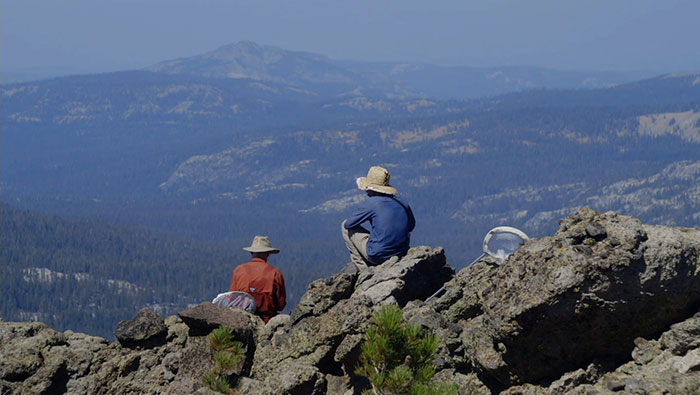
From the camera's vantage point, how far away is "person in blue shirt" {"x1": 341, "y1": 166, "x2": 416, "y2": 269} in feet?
55.8

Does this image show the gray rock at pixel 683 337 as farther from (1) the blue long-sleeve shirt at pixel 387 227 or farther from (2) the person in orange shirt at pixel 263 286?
(2) the person in orange shirt at pixel 263 286

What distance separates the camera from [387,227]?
17.0 metres

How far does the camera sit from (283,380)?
12.5 m

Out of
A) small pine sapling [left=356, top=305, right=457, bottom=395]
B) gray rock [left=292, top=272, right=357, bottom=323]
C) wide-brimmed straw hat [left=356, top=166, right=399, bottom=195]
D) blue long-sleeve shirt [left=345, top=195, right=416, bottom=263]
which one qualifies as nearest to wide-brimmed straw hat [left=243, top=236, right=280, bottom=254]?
blue long-sleeve shirt [left=345, top=195, right=416, bottom=263]

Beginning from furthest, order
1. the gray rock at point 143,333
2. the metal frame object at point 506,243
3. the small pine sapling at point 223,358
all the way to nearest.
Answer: the metal frame object at point 506,243 → the gray rock at point 143,333 → the small pine sapling at point 223,358

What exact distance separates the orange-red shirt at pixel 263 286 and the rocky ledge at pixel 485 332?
201cm

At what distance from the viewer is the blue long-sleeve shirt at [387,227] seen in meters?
17.0

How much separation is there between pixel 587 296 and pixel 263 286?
7994 millimetres

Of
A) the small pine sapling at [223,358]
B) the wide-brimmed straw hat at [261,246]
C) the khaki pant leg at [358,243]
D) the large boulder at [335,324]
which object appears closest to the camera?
the small pine sapling at [223,358]

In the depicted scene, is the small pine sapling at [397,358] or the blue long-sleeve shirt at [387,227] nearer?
the small pine sapling at [397,358]

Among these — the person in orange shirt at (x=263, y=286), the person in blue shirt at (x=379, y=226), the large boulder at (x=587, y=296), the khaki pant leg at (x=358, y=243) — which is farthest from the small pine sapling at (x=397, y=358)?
the khaki pant leg at (x=358, y=243)

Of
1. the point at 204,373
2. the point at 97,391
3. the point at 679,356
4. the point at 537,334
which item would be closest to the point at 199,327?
the point at 204,373

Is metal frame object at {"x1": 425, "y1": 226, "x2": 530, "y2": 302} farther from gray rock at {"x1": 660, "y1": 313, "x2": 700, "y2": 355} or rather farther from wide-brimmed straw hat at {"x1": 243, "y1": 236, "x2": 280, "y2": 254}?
wide-brimmed straw hat at {"x1": 243, "y1": 236, "x2": 280, "y2": 254}

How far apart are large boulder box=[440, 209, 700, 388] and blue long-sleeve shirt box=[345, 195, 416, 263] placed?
5.34 m
